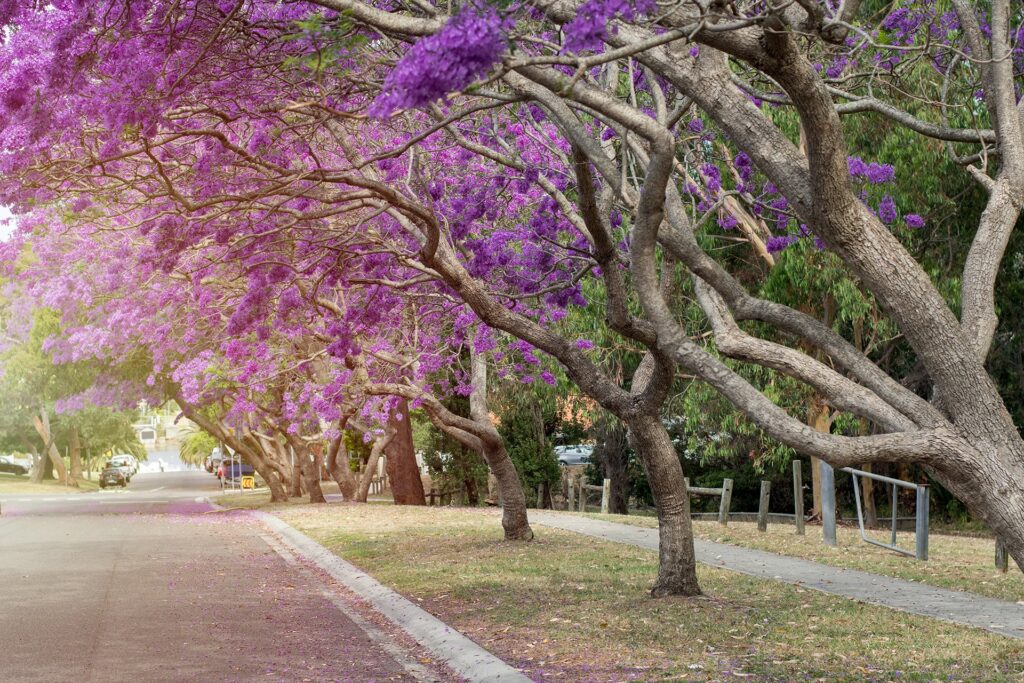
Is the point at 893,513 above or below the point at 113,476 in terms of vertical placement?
below

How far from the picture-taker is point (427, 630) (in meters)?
10.3

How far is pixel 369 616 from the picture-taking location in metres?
11.8

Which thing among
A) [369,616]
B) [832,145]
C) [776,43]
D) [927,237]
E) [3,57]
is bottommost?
[369,616]

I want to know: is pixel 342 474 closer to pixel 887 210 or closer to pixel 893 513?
pixel 893 513

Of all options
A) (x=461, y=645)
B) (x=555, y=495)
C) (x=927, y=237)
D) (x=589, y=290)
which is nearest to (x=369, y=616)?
(x=461, y=645)

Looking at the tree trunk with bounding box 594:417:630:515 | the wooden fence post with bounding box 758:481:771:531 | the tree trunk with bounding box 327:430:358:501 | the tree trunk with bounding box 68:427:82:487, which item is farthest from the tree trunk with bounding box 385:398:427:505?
the tree trunk with bounding box 68:427:82:487

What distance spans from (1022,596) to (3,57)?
34.1ft

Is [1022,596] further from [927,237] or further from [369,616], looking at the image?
[927,237]

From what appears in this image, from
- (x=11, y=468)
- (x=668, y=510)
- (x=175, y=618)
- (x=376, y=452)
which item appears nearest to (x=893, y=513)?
(x=668, y=510)

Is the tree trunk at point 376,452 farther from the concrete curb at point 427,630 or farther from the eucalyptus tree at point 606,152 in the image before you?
the eucalyptus tree at point 606,152

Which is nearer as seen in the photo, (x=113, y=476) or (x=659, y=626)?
(x=659, y=626)

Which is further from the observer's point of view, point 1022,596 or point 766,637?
point 1022,596

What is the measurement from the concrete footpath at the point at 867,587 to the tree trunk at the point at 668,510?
5.29 feet

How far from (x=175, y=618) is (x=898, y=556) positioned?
9.15 m
